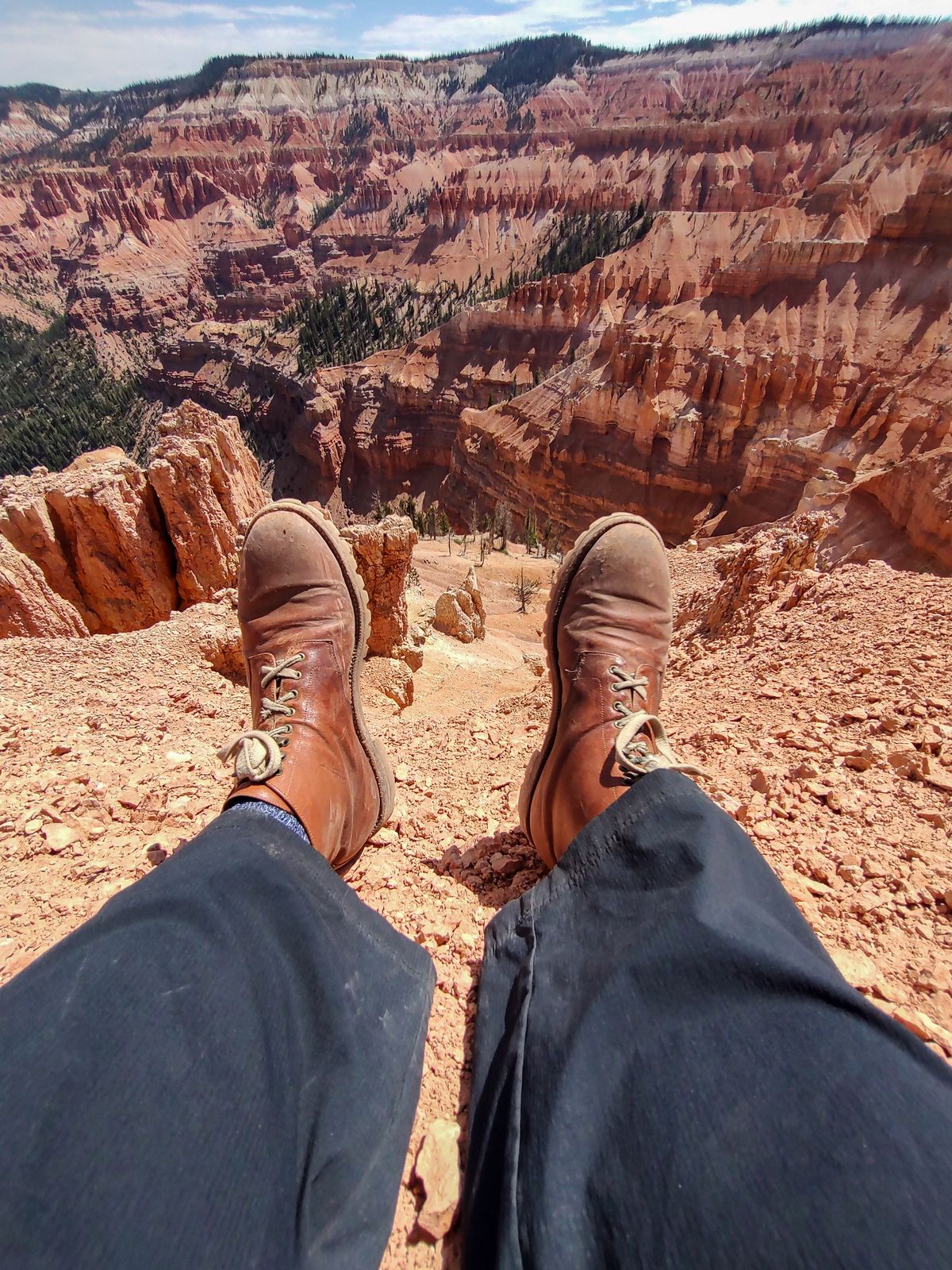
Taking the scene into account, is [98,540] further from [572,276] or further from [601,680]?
[572,276]

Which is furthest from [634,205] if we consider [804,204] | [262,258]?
[262,258]

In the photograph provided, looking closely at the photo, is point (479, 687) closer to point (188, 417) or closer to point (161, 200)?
point (188, 417)

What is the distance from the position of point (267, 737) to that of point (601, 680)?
44.7 inches

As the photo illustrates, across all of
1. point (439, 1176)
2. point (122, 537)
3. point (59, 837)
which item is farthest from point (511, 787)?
point (122, 537)

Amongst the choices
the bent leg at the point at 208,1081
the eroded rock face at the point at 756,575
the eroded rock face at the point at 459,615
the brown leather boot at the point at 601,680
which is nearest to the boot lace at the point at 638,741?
the brown leather boot at the point at 601,680

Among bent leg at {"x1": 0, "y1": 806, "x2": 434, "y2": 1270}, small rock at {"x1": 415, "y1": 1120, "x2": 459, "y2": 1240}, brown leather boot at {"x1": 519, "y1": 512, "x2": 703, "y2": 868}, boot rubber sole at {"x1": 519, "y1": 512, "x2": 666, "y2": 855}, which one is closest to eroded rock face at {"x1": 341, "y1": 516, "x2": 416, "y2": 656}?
boot rubber sole at {"x1": 519, "y1": 512, "x2": 666, "y2": 855}

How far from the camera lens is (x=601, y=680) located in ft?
7.32

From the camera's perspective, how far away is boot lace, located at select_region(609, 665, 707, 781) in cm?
173

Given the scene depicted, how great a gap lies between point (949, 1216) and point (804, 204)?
37.9 metres

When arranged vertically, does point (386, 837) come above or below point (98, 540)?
above

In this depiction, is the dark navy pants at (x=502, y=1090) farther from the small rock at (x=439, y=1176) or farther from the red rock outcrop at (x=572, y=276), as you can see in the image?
the red rock outcrop at (x=572, y=276)

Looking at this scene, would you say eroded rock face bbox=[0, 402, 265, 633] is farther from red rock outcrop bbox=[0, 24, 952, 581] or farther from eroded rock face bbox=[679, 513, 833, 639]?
red rock outcrop bbox=[0, 24, 952, 581]

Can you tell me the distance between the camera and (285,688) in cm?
229

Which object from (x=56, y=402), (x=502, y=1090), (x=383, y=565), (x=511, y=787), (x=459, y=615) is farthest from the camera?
(x=56, y=402)
